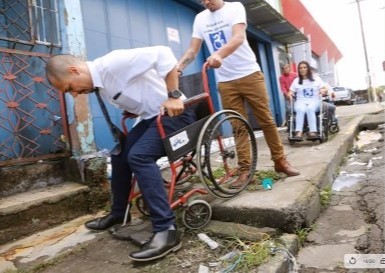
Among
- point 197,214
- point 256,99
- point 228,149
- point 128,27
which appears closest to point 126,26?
point 128,27

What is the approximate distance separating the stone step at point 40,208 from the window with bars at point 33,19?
146 cm

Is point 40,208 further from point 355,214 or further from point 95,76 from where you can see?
point 355,214

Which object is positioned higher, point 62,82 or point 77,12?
point 77,12

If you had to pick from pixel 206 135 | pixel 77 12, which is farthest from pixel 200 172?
pixel 77 12

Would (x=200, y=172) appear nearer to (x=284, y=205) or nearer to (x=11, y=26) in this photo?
(x=284, y=205)

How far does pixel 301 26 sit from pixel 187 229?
1320 cm

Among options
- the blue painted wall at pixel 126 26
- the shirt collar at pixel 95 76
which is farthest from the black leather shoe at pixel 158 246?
the blue painted wall at pixel 126 26

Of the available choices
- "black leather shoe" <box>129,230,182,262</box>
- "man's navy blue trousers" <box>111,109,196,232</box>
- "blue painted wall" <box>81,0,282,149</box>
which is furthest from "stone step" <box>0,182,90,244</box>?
"black leather shoe" <box>129,230,182,262</box>

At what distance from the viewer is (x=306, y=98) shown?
559 centimetres

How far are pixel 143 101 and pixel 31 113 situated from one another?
5.30 feet

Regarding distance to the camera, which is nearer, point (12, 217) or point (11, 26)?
point (12, 217)

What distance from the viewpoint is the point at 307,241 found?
224 centimetres

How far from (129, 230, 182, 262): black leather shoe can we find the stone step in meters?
1.19

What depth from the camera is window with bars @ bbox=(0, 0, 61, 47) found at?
3400 mm
